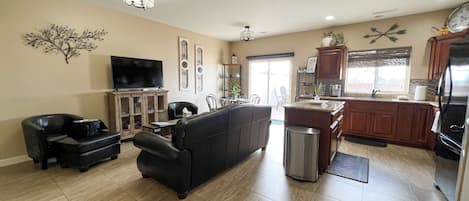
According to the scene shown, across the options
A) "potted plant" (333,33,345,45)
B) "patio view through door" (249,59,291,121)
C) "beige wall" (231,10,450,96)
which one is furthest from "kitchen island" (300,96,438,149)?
"patio view through door" (249,59,291,121)

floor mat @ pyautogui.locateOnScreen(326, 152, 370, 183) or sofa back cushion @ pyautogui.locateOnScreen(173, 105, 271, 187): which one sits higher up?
sofa back cushion @ pyautogui.locateOnScreen(173, 105, 271, 187)

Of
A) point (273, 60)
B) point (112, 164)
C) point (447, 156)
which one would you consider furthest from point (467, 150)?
point (273, 60)

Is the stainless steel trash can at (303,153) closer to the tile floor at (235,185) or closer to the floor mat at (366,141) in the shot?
the tile floor at (235,185)

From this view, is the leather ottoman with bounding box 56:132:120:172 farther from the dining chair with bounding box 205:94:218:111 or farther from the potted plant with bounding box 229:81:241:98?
the potted plant with bounding box 229:81:241:98

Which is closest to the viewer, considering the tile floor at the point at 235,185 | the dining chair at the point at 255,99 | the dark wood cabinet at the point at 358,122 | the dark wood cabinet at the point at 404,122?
the tile floor at the point at 235,185

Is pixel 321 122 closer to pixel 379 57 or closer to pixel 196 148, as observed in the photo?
pixel 196 148

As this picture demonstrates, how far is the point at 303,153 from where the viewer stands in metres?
2.55

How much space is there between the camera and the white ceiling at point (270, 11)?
364 cm

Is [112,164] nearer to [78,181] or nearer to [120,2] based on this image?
[78,181]

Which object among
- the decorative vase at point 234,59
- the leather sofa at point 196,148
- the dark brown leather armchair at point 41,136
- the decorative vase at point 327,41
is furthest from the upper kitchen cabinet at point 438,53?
the dark brown leather armchair at point 41,136

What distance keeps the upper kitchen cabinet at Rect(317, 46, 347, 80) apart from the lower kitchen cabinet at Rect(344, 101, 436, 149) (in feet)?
2.96

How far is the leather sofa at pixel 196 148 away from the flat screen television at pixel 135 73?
2208 mm

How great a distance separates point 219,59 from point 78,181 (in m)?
5.24

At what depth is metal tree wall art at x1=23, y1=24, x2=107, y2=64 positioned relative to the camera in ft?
10.6
